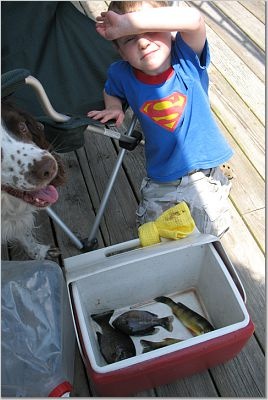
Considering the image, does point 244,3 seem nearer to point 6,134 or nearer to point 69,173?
point 69,173

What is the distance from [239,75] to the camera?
2.69 m

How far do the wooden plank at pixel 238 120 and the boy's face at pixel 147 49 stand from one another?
0.86 meters

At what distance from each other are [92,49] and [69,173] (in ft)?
2.18

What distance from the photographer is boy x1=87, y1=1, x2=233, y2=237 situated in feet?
5.22

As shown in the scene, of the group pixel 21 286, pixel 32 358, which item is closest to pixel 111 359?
pixel 32 358

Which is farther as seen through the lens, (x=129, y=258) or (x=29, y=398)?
(x=129, y=258)

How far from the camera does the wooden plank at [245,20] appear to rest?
2.88 m

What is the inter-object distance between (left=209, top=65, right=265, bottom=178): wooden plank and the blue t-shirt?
48 centimetres

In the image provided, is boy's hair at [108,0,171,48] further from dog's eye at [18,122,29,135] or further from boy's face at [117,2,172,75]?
dog's eye at [18,122,29,135]

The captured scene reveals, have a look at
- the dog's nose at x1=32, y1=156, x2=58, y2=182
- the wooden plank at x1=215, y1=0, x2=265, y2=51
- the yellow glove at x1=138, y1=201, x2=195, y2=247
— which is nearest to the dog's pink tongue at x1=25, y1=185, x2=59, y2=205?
the dog's nose at x1=32, y1=156, x2=58, y2=182

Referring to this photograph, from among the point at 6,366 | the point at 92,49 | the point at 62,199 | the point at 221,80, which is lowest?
the point at 62,199

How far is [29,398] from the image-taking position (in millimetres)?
1291

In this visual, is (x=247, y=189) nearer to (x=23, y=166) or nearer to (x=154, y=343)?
(x=154, y=343)

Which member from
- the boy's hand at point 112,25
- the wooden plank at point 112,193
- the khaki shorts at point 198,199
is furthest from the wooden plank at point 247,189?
the boy's hand at point 112,25
